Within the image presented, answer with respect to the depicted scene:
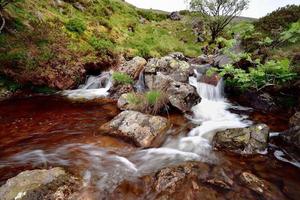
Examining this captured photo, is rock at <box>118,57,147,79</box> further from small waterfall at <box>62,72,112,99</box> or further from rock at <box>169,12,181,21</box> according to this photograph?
rock at <box>169,12,181,21</box>

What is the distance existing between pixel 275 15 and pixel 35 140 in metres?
13.9

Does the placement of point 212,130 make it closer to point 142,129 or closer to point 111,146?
point 142,129

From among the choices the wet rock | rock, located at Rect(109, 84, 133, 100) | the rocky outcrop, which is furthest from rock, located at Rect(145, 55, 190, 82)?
the wet rock

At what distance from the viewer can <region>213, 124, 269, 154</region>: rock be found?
6090 millimetres

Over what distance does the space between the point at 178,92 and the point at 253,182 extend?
464 cm

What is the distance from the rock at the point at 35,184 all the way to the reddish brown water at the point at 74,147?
638 millimetres

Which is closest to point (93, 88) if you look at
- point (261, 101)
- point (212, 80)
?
point (212, 80)

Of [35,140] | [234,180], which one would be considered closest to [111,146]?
[35,140]

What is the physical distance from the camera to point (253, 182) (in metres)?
4.88

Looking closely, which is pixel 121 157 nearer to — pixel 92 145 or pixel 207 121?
pixel 92 145

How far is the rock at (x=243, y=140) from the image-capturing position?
240 inches

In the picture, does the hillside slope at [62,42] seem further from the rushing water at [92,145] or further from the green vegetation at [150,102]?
the green vegetation at [150,102]

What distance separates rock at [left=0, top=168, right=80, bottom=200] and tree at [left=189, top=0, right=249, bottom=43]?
24.2m

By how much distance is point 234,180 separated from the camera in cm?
496
